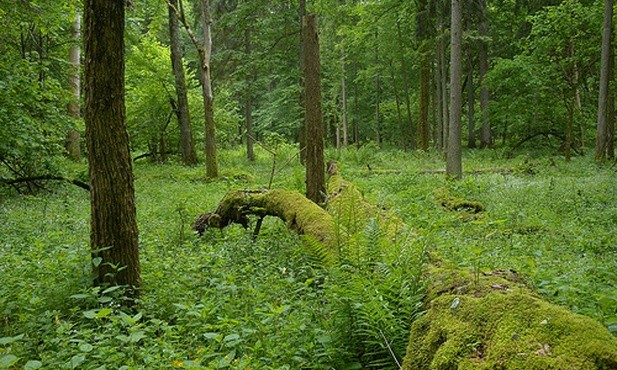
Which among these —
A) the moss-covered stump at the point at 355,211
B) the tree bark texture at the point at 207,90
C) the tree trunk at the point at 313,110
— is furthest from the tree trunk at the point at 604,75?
the tree bark texture at the point at 207,90

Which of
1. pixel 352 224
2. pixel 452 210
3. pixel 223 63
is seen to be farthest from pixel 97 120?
pixel 223 63

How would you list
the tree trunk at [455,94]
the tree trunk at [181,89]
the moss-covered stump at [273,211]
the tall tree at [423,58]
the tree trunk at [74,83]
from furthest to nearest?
the tree trunk at [181,89], the tall tree at [423,58], the tree trunk at [74,83], the tree trunk at [455,94], the moss-covered stump at [273,211]

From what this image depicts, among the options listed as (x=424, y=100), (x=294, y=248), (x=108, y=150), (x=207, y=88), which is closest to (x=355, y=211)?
(x=294, y=248)

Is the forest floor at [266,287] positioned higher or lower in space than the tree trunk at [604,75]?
lower

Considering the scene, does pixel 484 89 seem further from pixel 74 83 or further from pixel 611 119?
pixel 74 83

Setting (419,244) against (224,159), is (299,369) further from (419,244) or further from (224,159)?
(224,159)

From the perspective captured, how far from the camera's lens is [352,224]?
4.93 meters

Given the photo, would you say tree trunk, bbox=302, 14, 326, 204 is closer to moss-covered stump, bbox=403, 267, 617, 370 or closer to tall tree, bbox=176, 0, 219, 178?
moss-covered stump, bbox=403, 267, 617, 370

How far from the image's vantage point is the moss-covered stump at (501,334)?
6.24 ft

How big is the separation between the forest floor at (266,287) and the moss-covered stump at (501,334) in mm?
256

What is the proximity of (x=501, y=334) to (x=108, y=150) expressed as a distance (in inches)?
143

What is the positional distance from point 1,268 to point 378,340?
437 cm

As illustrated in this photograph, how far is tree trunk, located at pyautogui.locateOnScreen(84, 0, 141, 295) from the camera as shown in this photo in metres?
3.89

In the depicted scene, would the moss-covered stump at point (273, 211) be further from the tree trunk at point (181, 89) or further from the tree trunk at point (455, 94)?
the tree trunk at point (181, 89)
